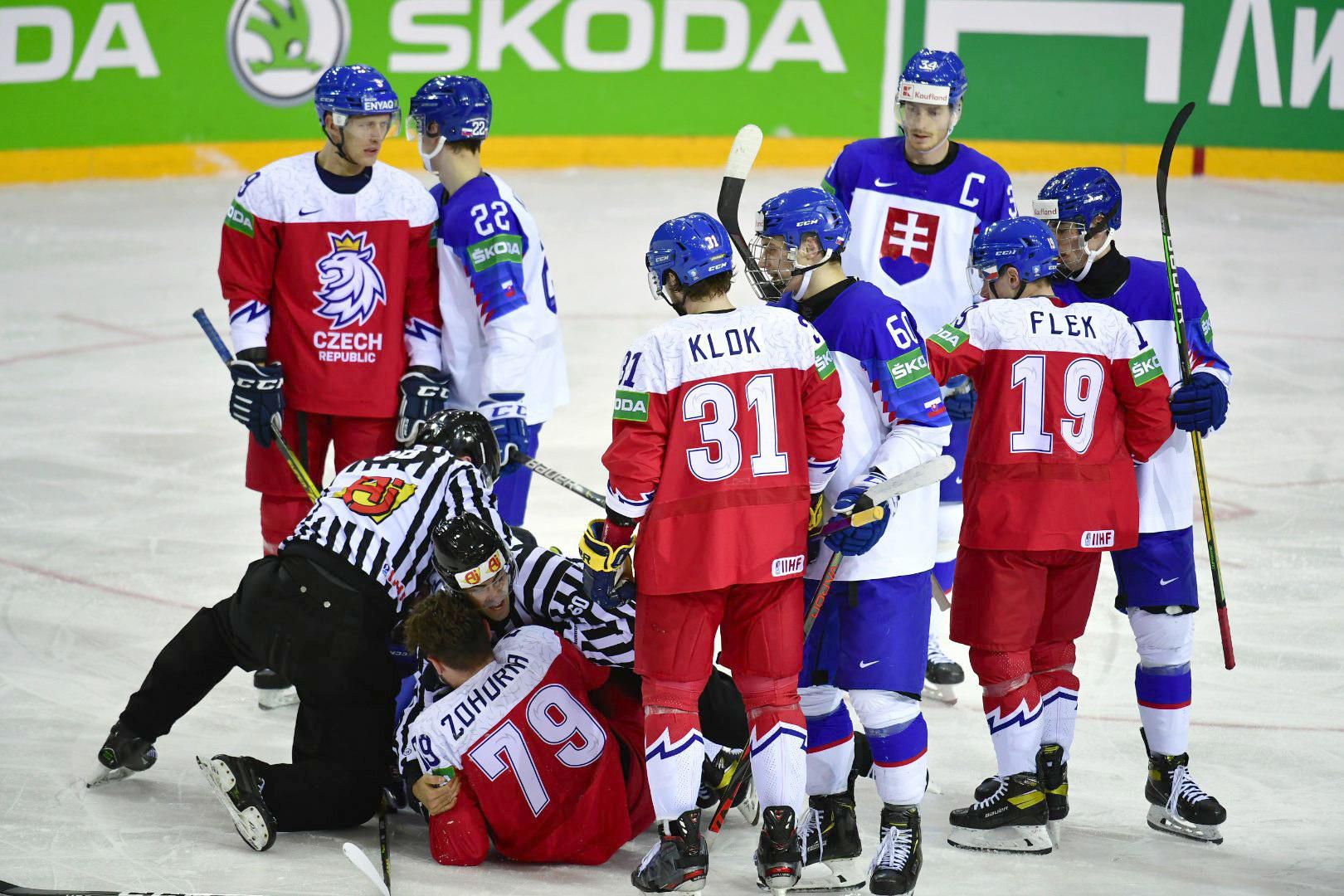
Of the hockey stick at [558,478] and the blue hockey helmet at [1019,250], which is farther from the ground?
the blue hockey helmet at [1019,250]

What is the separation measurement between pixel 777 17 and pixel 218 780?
374 inches

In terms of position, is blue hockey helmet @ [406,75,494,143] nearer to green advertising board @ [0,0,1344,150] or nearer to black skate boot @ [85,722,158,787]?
black skate boot @ [85,722,158,787]

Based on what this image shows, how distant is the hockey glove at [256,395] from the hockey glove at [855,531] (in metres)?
1.73

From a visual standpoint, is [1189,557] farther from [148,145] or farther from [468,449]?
[148,145]

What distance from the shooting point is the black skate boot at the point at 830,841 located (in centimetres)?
383

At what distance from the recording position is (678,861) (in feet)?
11.5

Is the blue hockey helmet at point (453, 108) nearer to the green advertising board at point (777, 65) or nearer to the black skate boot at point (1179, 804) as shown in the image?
the black skate boot at point (1179, 804)

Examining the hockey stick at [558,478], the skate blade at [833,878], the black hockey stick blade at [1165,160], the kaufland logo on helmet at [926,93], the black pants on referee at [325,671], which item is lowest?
the skate blade at [833,878]

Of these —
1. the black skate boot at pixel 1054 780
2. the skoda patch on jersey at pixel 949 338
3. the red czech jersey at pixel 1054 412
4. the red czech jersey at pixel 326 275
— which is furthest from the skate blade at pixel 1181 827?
the red czech jersey at pixel 326 275

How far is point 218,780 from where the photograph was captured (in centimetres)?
378

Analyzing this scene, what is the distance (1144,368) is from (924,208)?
1.26 metres

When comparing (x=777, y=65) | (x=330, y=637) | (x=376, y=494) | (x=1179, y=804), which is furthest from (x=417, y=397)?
(x=777, y=65)

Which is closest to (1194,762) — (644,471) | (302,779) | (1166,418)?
(1166,418)

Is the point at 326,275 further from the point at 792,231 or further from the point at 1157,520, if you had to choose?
the point at 1157,520
